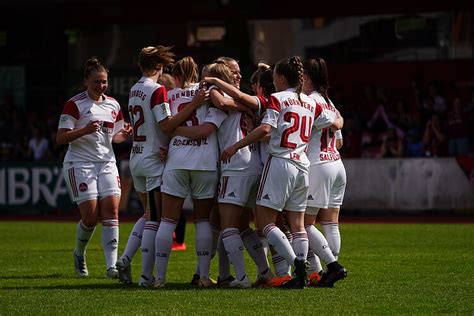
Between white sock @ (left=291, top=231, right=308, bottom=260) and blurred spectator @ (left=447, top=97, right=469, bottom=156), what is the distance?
14.4m

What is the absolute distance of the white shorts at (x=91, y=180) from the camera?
487 inches

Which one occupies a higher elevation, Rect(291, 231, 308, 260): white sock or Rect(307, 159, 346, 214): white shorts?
Rect(307, 159, 346, 214): white shorts

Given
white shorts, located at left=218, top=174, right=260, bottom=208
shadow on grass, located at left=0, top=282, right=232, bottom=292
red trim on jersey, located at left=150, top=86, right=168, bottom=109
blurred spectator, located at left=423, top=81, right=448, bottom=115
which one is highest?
blurred spectator, located at left=423, top=81, right=448, bottom=115

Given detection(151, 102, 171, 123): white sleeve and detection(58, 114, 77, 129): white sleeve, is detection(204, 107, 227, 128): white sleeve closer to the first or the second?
detection(151, 102, 171, 123): white sleeve

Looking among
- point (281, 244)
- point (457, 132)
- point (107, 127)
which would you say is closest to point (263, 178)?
point (281, 244)

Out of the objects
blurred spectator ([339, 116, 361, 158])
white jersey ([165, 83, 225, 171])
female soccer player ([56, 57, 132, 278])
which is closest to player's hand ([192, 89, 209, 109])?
white jersey ([165, 83, 225, 171])

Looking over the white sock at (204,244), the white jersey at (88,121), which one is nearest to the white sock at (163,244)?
the white sock at (204,244)

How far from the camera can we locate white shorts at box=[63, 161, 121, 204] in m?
12.4

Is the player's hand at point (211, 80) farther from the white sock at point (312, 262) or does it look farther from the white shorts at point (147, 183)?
the white sock at point (312, 262)

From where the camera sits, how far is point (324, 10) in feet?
99.6

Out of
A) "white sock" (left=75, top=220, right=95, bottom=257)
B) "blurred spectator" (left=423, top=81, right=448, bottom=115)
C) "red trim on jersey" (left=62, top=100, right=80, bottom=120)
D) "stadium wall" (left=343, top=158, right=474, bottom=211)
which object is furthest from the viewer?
"blurred spectator" (left=423, top=81, right=448, bottom=115)

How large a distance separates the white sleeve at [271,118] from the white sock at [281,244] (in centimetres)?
96

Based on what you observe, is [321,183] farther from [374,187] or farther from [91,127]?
[374,187]

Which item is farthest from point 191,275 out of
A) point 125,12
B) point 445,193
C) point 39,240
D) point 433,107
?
point 125,12
